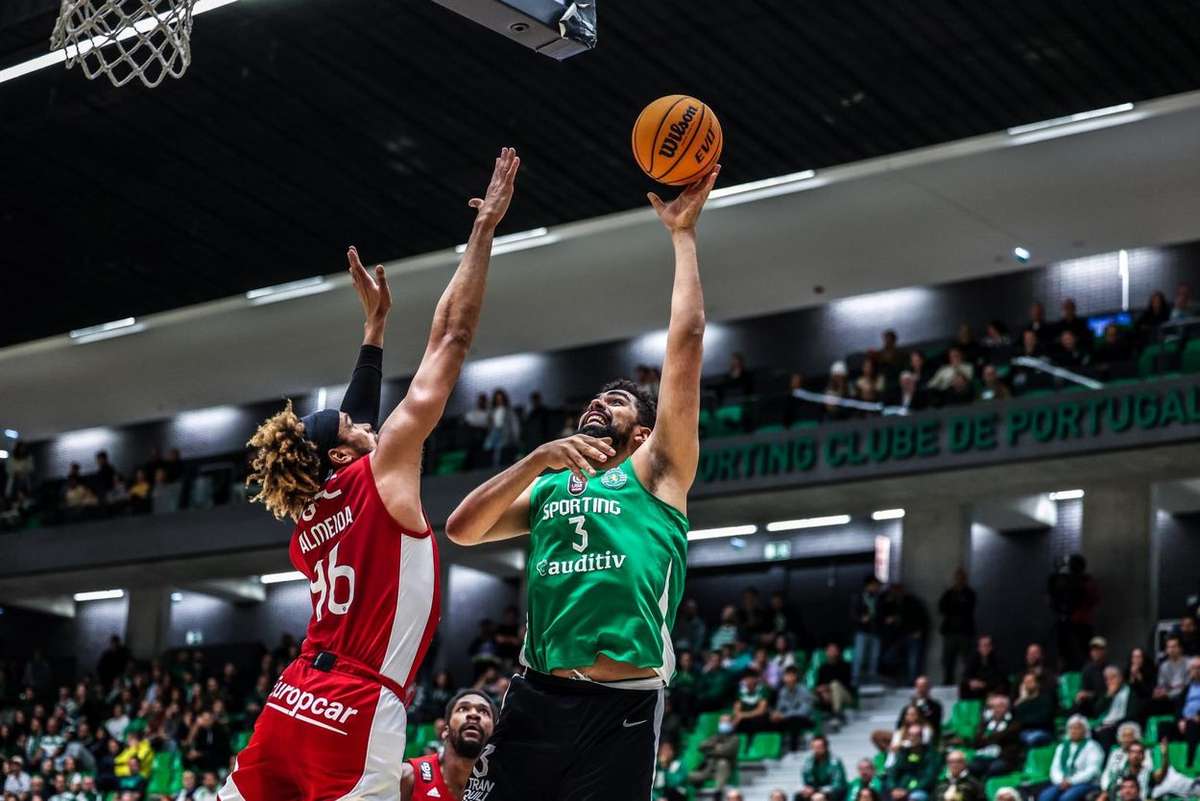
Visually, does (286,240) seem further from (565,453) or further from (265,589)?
(565,453)

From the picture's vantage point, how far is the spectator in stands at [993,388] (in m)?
24.7

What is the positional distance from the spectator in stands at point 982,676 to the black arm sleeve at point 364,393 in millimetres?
15732

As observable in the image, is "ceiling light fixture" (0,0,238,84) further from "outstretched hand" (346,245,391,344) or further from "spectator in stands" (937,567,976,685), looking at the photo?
"spectator in stands" (937,567,976,685)

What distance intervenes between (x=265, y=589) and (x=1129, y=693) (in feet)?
76.9

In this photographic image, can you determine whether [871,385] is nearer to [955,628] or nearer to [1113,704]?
[955,628]

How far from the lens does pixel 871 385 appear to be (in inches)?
1029

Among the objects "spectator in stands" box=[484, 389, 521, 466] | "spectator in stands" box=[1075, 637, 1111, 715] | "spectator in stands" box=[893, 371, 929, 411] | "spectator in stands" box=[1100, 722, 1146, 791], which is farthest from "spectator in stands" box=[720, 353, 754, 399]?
"spectator in stands" box=[1100, 722, 1146, 791]

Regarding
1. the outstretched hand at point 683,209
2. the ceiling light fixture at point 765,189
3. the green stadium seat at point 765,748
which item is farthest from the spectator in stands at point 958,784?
the outstretched hand at point 683,209

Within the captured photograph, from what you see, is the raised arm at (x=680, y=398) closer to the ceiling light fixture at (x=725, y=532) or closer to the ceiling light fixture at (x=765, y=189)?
the ceiling light fixture at (x=765, y=189)

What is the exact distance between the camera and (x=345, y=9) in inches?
728

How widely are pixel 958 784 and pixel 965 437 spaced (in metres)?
8.72

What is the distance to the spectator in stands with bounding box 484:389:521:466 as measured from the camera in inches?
1155

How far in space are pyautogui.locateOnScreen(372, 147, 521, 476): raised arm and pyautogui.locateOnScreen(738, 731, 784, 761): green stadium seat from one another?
16.7 meters

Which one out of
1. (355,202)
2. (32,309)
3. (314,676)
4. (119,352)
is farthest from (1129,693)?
(119,352)
